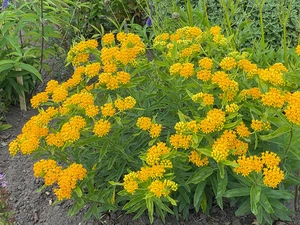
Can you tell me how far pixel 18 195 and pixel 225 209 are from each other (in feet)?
4.33

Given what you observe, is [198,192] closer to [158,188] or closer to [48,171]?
[158,188]

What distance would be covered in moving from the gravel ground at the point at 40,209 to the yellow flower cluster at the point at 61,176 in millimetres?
315

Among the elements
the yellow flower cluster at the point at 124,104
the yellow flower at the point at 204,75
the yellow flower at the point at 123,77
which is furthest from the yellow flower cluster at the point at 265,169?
the yellow flower at the point at 123,77

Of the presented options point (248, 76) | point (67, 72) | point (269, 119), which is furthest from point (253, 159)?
point (67, 72)

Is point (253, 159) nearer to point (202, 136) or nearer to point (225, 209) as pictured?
point (202, 136)

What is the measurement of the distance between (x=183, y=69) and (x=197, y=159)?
1.38 ft

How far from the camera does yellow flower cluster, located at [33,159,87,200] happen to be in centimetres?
173

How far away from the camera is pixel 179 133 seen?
5.82 ft

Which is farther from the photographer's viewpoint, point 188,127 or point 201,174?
point 201,174

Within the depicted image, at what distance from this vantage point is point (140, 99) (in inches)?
82.4

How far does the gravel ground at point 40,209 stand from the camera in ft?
7.47

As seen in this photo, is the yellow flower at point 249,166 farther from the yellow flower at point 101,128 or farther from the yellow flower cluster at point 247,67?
the yellow flower at point 101,128

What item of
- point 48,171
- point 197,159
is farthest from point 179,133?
point 48,171

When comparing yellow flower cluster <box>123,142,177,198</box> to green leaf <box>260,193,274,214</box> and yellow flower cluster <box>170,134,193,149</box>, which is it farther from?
green leaf <box>260,193,274,214</box>
